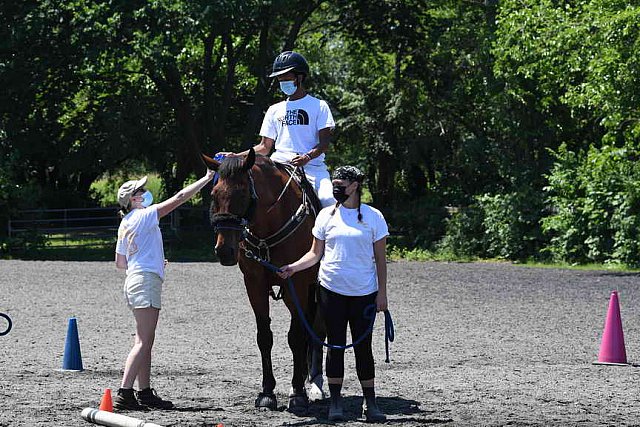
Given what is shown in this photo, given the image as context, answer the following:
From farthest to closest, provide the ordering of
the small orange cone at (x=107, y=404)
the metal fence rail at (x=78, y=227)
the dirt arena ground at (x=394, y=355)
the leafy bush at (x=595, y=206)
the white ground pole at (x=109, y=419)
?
the metal fence rail at (x=78, y=227) < the leafy bush at (x=595, y=206) < the dirt arena ground at (x=394, y=355) < the small orange cone at (x=107, y=404) < the white ground pole at (x=109, y=419)

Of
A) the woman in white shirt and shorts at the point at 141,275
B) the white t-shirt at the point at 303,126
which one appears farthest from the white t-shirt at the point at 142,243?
the white t-shirt at the point at 303,126

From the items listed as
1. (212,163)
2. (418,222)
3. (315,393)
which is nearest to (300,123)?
(212,163)

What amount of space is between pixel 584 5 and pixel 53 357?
50.4ft

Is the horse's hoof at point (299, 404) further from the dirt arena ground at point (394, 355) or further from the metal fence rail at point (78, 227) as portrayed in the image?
the metal fence rail at point (78, 227)

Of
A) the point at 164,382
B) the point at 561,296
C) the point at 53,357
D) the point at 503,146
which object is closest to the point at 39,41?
the point at 503,146

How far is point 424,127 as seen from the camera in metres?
32.0

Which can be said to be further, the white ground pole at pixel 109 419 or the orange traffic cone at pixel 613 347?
the orange traffic cone at pixel 613 347

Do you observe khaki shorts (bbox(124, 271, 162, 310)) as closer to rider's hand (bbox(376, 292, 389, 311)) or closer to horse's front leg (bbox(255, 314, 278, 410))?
horse's front leg (bbox(255, 314, 278, 410))

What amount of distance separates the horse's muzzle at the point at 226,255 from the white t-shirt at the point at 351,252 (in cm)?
67

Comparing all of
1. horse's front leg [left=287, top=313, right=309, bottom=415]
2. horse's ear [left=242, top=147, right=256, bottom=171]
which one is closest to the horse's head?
horse's ear [left=242, top=147, right=256, bottom=171]

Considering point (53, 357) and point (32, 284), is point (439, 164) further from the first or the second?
point (53, 357)

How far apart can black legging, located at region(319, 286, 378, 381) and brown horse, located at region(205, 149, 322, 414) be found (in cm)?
69

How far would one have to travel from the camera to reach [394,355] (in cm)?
1170

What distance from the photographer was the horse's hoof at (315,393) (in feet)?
29.1
